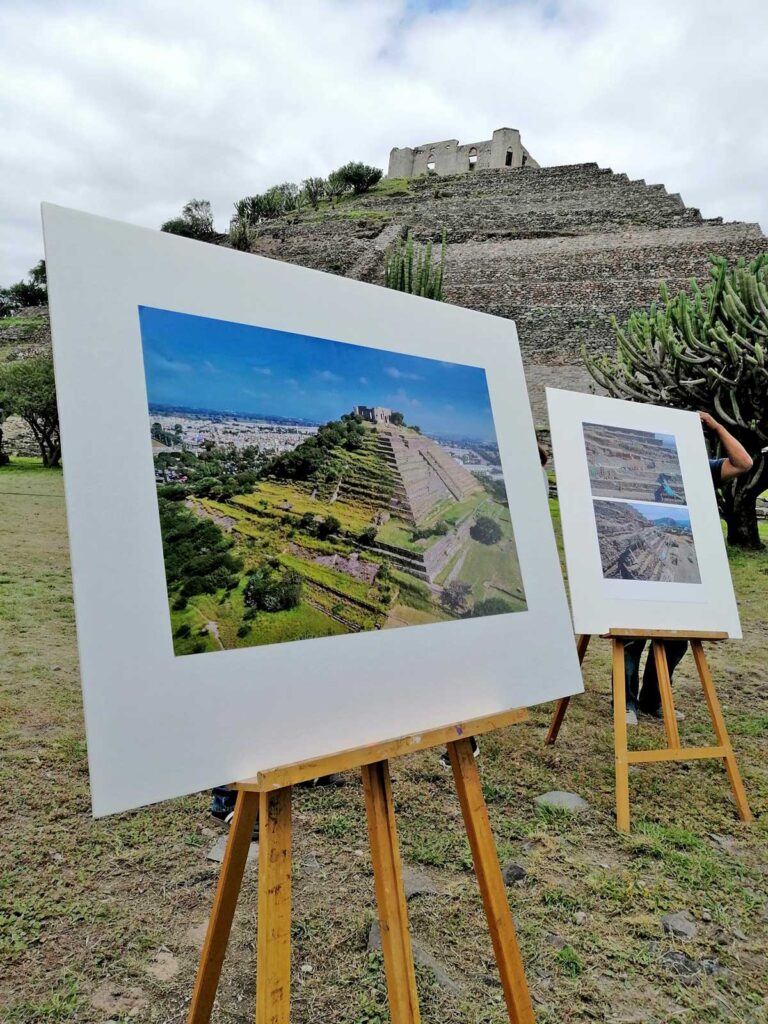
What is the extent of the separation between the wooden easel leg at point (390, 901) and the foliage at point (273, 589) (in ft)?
1.25

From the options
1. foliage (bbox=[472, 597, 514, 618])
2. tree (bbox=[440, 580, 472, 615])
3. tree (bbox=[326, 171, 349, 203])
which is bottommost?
foliage (bbox=[472, 597, 514, 618])

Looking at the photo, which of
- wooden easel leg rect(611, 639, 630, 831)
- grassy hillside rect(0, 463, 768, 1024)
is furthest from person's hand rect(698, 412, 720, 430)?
grassy hillside rect(0, 463, 768, 1024)

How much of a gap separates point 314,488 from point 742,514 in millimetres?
7580

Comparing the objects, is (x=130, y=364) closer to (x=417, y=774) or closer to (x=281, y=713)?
(x=281, y=713)

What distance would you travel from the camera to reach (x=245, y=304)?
1.36 metres

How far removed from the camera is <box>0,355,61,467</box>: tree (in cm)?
1287

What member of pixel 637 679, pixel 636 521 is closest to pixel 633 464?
pixel 636 521

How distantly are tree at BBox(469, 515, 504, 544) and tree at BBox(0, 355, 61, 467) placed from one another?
42.6 feet

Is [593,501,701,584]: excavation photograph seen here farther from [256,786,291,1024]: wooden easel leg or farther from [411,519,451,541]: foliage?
[256,786,291,1024]: wooden easel leg

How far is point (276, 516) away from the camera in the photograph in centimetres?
136

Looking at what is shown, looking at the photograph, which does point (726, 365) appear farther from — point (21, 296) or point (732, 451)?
point (21, 296)

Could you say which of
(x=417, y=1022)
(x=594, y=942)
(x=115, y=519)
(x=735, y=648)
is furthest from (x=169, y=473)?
(x=735, y=648)

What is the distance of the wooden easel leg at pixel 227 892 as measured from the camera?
1.33 meters

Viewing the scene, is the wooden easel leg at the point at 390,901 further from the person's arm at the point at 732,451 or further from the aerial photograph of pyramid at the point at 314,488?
the person's arm at the point at 732,451
